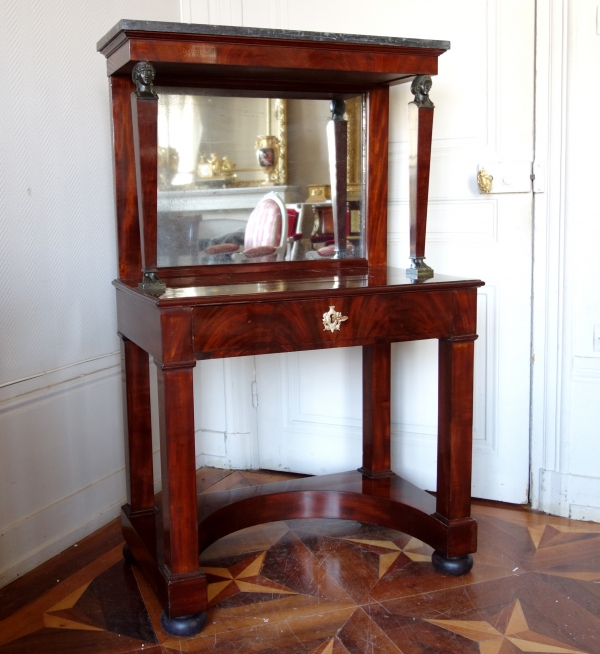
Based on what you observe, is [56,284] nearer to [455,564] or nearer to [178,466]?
[178,466]

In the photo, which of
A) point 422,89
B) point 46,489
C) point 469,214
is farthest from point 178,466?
point 469,214

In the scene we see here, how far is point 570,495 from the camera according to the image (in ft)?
8.41

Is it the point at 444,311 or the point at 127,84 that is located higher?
the point at 127,84

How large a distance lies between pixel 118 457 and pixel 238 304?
1.06m

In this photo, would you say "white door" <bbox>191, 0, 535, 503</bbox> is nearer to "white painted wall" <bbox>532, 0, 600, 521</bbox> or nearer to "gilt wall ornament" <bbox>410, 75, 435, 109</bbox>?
"white painted wall" <bbox>532, 0, 600, 521</bbox>

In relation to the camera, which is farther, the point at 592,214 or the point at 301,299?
the point at 592,214

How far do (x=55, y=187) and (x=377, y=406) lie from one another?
4.08ft

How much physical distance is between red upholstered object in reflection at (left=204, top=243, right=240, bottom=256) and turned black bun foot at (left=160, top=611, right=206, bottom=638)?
3.37ft

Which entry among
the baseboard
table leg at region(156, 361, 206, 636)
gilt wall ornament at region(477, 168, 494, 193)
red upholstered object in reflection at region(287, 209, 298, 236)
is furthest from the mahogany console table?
gilt wall ornament at region(477, 168, 494, 193)

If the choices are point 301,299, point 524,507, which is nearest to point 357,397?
point 524,507

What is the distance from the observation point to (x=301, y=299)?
1.86 m

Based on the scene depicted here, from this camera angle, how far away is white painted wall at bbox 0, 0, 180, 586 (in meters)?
2.13

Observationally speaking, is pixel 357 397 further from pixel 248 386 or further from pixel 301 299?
pixel 301 299

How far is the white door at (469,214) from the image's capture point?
8.19 feet
